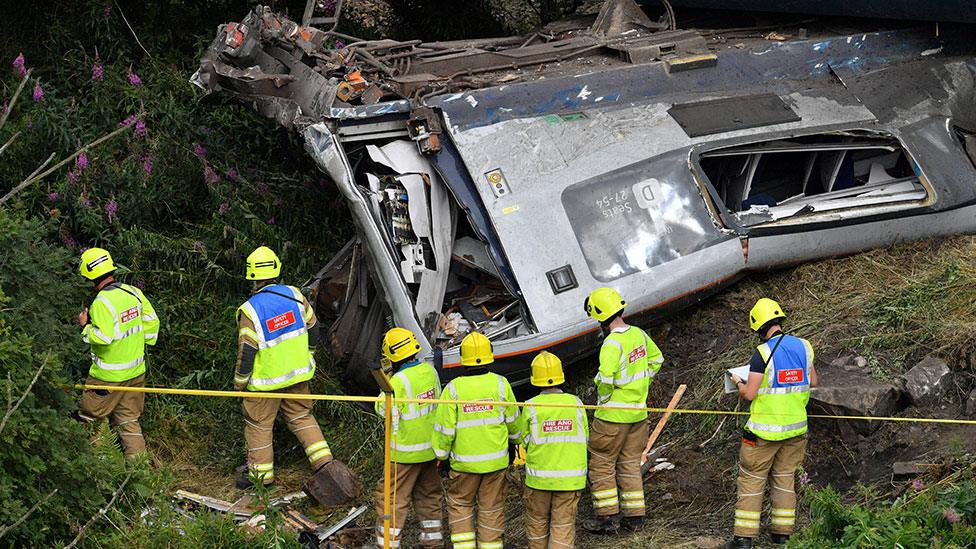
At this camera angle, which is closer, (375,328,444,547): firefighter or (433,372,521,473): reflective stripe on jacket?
(433,372,521,473): reflective stripe on jacket

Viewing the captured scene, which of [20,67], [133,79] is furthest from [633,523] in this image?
[20,67]

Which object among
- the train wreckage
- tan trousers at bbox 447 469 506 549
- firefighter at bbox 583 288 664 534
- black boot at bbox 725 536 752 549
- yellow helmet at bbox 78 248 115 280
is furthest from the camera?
the train wreckage

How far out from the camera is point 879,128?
909 centimetres

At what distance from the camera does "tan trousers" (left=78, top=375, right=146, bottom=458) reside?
314 inches

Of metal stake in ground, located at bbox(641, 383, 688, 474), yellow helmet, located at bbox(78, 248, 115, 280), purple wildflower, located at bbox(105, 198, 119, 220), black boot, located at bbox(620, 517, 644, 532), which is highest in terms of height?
yellow helmet, located at bbox(78, 248, 115, 280)

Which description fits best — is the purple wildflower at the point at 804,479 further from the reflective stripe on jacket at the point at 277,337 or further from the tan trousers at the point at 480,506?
the reflective stripe on jacket at the point at 277,337

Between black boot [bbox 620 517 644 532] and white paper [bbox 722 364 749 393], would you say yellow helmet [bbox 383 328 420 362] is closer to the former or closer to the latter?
black boot [bbox 620 517 644 532]

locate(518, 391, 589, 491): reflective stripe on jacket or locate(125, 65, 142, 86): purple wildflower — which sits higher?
locate(125, 65, 142, 86): purple wildflower

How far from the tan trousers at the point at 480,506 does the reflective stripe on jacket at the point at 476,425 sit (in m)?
0.13

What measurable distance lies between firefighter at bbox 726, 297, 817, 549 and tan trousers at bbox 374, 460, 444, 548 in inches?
71.1

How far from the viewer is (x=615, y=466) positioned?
294 inches

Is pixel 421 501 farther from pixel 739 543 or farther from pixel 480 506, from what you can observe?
pixel 739 543

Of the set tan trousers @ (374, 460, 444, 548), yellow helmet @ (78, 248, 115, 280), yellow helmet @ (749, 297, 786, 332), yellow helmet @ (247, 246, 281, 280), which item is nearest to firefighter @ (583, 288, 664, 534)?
yellow helmet @ (749, 297, 786, 332)

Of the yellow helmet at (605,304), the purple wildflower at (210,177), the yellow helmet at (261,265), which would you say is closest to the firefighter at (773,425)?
the yellow helmet at (605,304)
